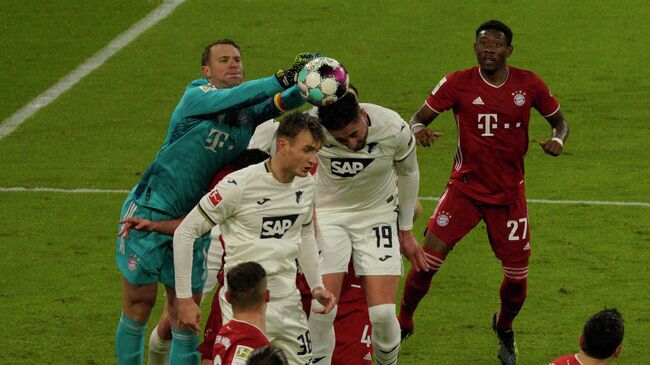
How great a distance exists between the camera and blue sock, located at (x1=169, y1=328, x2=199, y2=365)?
891 cm

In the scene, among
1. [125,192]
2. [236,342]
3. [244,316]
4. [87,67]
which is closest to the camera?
[236,342]

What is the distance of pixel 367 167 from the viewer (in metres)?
9.21

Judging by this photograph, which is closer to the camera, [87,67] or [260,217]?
[260,217]

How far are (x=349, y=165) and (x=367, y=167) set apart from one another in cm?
11

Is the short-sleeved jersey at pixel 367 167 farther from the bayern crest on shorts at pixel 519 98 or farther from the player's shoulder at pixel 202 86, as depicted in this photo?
the bayern crest on shorts at pixel 519 98

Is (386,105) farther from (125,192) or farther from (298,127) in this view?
(298,127)

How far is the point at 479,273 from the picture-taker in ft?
39.3

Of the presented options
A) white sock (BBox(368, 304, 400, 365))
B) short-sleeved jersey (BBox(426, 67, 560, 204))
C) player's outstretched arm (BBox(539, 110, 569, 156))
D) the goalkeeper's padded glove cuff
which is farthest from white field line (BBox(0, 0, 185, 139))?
the goalkeeper's padded glove cuff

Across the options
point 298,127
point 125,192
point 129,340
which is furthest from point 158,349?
point 125,192

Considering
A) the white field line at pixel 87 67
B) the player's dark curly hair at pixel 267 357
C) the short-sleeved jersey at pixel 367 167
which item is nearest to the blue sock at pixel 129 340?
the short-sleeved jersey at pixel 367 167

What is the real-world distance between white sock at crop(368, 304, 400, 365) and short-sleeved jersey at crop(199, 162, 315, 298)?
0.99 meters

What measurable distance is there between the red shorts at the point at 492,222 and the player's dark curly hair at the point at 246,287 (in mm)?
3299

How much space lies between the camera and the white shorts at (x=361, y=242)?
928 centimetres

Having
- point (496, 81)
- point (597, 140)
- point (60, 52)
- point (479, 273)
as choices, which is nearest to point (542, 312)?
point (479, 273)
